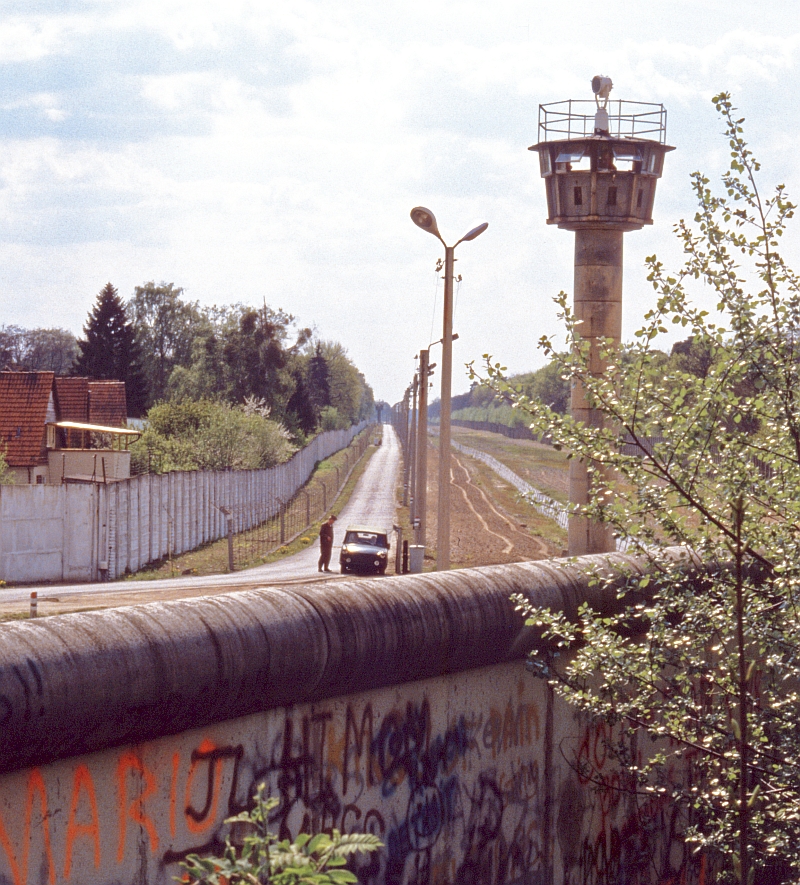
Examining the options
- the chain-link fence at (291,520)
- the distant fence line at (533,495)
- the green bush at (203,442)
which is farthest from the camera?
the green bush at (203,442)

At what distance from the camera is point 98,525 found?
3828 centimetres

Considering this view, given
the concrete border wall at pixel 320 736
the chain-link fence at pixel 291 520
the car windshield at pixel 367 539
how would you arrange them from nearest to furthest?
the concrete border wall at pixel 320 736
the car windshield at pixel 367 539
the chain-link fence at pixel 291 520

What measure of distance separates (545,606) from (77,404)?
209 feet

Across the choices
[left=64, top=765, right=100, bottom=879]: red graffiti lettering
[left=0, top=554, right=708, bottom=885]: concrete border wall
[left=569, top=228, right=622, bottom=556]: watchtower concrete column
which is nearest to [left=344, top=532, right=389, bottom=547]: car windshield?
[left=569, top=228, right=622, bottom=556]: watchtower concrete column

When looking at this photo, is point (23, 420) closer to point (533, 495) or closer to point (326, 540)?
point (326, 540)

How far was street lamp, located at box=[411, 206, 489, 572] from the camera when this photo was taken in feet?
94.2

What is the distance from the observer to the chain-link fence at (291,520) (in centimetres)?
5063

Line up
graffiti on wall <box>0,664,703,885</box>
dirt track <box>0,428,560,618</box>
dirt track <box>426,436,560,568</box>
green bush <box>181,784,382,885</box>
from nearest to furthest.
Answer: green bush <box>181,784,382,885</box> < graffiti on wall <box>0,664,703,885</box> < dirt track <box>0,428,560,618</box> < dirt track <box>426,436,560,568</box>

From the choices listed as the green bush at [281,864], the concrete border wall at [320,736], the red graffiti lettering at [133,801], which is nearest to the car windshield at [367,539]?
the concrete border wall at [320,736]

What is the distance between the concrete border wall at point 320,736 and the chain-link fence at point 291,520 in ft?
119

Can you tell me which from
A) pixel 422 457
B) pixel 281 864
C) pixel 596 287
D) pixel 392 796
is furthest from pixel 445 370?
pixel 281 864

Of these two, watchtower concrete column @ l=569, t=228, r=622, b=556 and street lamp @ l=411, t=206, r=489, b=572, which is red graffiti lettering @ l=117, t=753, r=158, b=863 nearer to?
street lamp @ l=411, t=206, r=489, b=572

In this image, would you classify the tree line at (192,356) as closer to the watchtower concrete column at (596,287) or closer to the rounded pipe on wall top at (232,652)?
the watchtower concrete column at (596,287)

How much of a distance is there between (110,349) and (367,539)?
2247 inches
